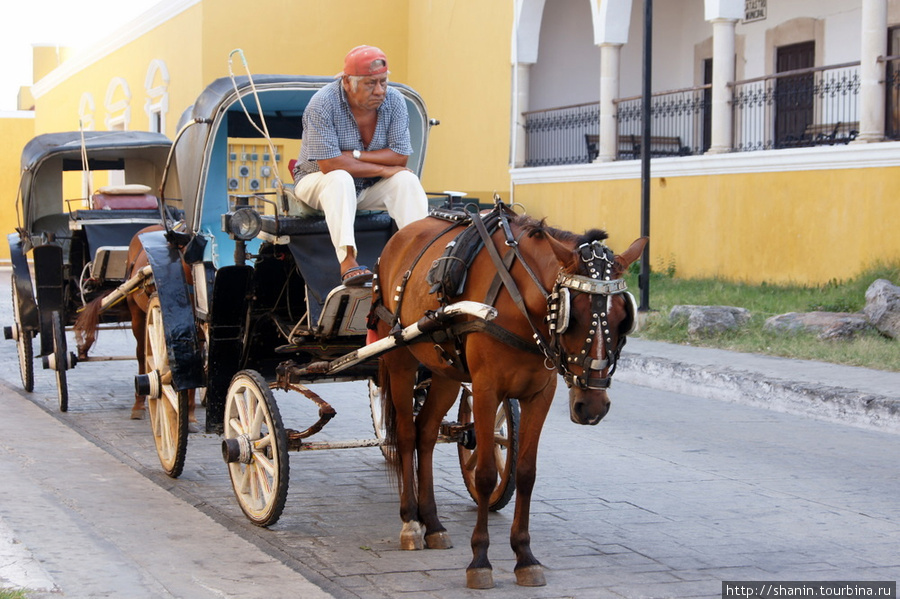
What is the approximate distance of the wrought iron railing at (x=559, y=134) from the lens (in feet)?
68.4

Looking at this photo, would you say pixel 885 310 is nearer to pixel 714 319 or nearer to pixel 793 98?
pixel 714 319

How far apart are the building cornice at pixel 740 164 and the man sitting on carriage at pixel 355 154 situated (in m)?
9.88

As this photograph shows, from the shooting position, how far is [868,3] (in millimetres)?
14719

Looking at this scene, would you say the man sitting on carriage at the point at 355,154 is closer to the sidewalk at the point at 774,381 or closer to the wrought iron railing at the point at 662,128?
the sidewalk at the point at 774,381

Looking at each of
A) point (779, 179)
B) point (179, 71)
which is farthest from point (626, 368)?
point (179, 71)

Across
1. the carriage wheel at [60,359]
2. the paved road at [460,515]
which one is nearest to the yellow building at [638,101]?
the paved road at [460,515]

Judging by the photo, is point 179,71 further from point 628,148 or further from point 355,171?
point 355,171

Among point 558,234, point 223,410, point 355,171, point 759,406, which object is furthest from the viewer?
point 759,406

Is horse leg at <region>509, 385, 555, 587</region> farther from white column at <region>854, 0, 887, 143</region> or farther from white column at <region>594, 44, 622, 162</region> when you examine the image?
white column at <region>594, 44, 622, 162</region>

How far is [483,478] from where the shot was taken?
4.72 m

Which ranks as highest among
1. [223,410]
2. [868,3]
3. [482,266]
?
[868,3]

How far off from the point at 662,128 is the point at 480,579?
1663cm

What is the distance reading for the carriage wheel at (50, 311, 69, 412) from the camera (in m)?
8.98

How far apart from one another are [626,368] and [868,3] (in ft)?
Result: 21.1
